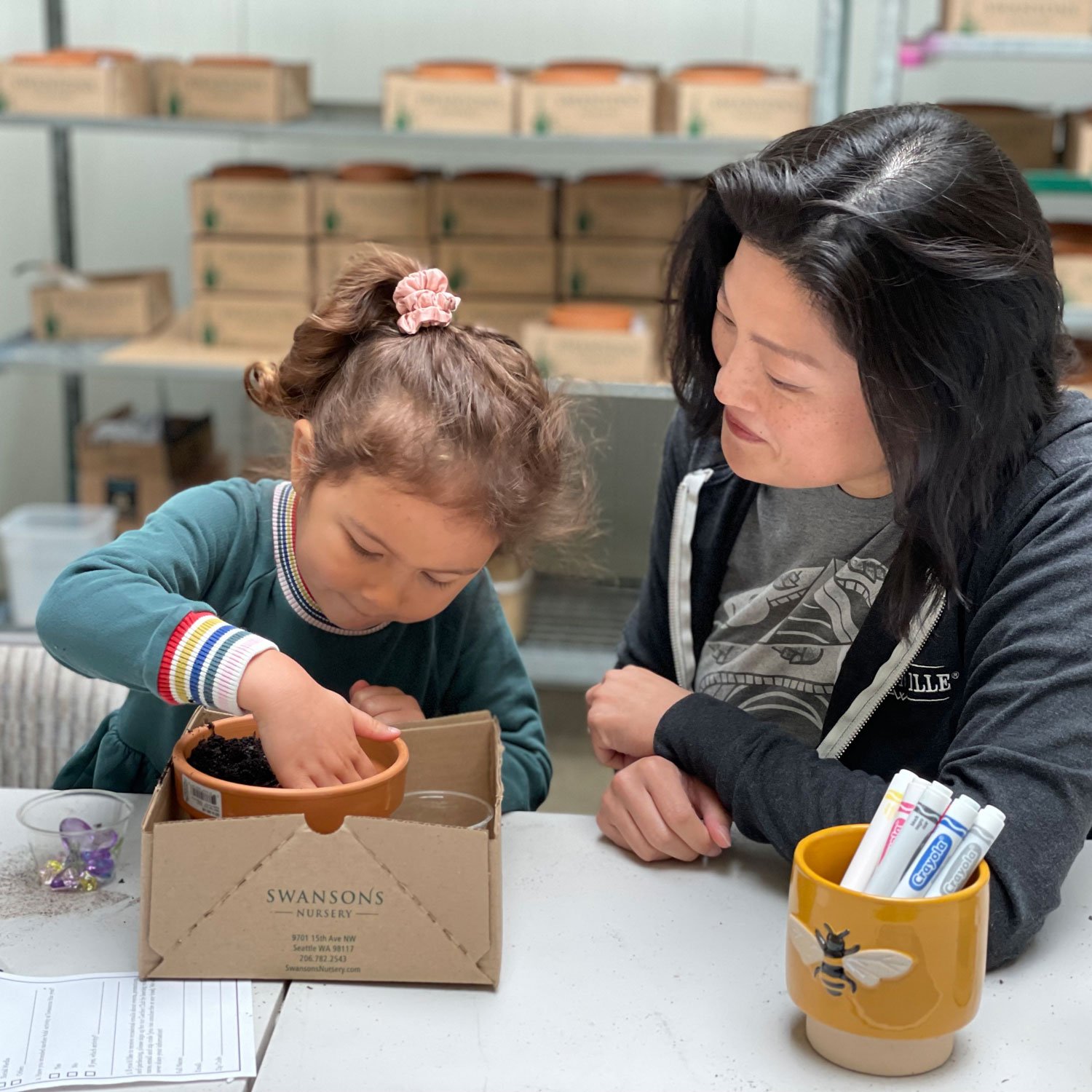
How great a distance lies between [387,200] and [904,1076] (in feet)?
7.05

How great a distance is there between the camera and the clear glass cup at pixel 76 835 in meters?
0.94

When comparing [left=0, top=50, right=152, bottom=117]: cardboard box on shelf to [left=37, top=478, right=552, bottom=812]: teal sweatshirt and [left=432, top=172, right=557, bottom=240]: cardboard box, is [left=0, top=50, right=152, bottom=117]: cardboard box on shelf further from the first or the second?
[left=37, top=478, right=552, bottom=812]: teal sweatshirt

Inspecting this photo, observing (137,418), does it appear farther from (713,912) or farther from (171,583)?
(713,912)

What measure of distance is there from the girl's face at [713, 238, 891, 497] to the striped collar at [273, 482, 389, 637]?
14.6 inches

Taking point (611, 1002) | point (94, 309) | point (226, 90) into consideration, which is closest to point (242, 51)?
point (226, 90)

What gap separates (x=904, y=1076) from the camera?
2.48 ft

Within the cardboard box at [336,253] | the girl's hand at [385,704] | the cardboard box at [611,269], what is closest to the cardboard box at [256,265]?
the cardboard box at [336,253]

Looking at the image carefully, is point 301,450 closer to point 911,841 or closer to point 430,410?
point 430,410

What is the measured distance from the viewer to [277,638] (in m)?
1.16

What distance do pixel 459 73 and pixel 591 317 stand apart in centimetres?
53

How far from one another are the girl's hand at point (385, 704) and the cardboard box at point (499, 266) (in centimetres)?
164

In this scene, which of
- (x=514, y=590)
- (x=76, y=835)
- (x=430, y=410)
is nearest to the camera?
(x=76, y=835)

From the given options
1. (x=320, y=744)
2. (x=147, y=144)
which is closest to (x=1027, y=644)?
(x=320, y=744)

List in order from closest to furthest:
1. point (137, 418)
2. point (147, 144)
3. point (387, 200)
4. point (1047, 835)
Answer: point (1047, 835), point (387, 200), point (137, 418), point (147, 144)
